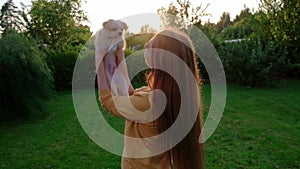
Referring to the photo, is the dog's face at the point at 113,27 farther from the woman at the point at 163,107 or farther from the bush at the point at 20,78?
the bush at the point at 20,78

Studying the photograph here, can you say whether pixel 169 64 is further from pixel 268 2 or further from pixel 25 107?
pixel 268 2

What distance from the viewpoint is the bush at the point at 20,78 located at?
6363 mm

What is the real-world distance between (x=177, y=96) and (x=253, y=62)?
8.93m

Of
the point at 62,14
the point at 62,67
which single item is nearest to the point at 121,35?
the point at 62,67

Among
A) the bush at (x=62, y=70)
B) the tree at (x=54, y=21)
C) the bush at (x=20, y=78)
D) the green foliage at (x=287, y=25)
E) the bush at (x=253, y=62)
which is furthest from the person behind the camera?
the tree at (x=54, y=21)

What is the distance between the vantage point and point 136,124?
4.81ft

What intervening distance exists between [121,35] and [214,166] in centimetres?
322

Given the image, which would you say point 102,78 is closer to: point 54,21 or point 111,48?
point 111,48

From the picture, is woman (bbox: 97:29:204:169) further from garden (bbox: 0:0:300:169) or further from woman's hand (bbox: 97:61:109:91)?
garden (bbox: 0:0:300:169)

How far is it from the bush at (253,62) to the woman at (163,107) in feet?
28.9

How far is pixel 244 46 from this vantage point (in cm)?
1044

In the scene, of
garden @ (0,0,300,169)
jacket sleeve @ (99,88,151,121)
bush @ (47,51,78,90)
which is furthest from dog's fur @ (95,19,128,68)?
bush @ (47,51,78,90)

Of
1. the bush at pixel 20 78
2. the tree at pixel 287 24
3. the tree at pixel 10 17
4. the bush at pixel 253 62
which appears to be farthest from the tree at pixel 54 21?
the bush at pixel 20 78

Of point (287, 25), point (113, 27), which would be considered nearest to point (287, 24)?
point (287, 25)
